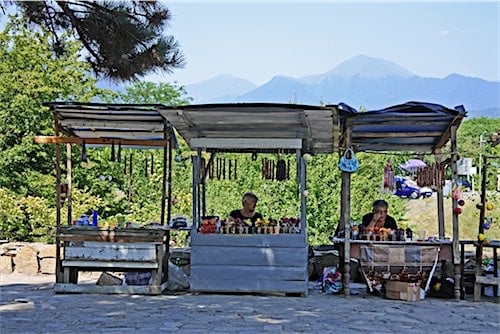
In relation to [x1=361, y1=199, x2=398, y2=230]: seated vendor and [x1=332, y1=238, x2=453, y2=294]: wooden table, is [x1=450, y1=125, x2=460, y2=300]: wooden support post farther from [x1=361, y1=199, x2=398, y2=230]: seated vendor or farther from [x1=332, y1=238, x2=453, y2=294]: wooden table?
[x1=361, y1=199, x2=398, y2=230]: seated vendor

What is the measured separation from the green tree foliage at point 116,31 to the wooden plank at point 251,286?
94.2 inches

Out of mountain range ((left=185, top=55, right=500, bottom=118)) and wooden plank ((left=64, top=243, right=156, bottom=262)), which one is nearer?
wooden plank ((left=64, top=243, right=156, bottom=262))

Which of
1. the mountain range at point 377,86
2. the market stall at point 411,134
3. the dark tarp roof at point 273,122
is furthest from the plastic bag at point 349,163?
the mountain range at point 377,86

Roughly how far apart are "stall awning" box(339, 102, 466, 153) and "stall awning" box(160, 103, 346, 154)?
0.32 meters

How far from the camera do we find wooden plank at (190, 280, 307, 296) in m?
7.97

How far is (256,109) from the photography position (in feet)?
24.4

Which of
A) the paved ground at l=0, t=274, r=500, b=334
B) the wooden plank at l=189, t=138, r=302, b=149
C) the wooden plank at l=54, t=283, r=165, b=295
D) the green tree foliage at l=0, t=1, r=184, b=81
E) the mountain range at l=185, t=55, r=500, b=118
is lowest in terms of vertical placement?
the paved ground at l=0, t=274, r=500, b=334

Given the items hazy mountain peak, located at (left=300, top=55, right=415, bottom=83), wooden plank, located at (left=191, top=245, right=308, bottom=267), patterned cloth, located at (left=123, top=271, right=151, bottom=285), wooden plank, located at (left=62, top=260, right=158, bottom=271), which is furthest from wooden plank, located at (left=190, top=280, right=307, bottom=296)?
hazy mountain peak, located at (left=300, top=55, right=415, bottom=83)

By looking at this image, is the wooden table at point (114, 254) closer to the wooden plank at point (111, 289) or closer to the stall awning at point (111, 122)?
the wooden plank at point (111, 289)

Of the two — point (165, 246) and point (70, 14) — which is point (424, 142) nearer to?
point (165, 246)

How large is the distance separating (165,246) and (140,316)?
204 centimetres

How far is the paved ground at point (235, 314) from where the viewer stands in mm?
6004

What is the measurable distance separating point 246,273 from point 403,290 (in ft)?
5.57

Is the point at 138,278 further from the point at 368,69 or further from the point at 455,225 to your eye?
the point at 368,69
